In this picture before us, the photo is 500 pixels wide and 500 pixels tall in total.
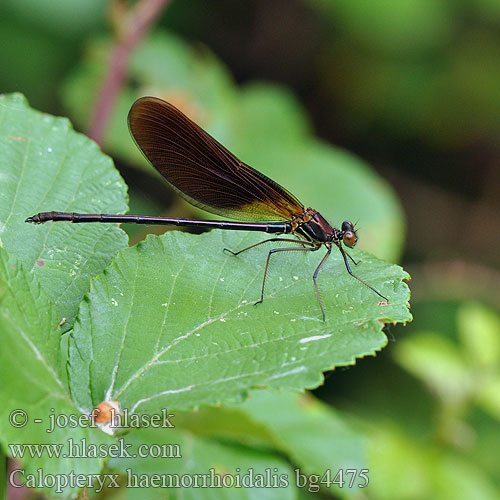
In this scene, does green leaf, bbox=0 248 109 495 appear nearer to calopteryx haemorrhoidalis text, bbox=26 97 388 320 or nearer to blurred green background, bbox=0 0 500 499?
calopteryx haemorrhoidalis text, bbox=26 97 388 320

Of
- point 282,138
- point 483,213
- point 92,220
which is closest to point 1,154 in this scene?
point 92,220

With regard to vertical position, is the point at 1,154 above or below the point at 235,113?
→ below

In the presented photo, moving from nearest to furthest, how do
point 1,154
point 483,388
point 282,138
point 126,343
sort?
point 126,343 < point 1,154 < point 483,388 < point 282,138

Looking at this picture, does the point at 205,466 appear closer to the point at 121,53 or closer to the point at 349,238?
the point at 349,238

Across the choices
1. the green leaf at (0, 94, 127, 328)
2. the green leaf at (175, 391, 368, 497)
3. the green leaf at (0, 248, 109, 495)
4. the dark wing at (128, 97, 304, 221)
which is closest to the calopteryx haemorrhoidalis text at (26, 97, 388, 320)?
the dark wing at (128, 97, 304, 221)

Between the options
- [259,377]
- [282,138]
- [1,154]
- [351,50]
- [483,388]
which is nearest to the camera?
[259,377]

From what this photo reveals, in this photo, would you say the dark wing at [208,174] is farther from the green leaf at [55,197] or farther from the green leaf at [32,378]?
the green leaf at [32,378]

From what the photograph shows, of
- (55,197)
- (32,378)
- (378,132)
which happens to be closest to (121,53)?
(55,197)

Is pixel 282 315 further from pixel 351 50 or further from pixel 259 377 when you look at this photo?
pixel 351 50

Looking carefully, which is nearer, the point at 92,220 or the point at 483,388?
the point at 92,220
